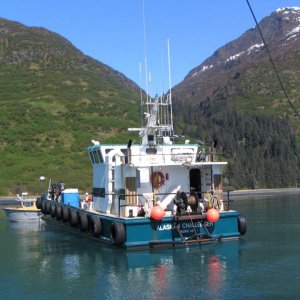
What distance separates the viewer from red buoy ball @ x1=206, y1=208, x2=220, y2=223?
20734 millimetres

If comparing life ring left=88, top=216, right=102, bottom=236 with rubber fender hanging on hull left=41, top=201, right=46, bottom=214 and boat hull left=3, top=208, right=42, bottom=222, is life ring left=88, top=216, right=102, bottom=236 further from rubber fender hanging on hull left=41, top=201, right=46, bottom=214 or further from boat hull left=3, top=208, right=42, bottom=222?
boat hull left=3, top=208, right=42, bottom=222

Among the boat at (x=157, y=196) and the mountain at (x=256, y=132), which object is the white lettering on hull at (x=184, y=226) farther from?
the mountain at (x=256, y=132)

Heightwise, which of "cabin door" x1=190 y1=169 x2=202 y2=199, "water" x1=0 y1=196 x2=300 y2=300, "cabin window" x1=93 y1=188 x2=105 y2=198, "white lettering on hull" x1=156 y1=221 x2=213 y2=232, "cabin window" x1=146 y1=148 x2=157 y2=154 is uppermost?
"cabin window" x1=146 y1=148 x2=157 y2=154

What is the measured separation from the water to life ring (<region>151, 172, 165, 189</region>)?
Result: 3.14m

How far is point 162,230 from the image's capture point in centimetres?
2050

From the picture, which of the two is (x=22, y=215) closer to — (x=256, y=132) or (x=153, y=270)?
(x=153, y=270)

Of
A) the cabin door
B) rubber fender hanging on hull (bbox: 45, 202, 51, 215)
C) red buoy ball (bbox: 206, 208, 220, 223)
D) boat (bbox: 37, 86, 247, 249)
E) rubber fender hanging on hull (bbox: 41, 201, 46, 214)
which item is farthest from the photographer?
rubber fender hanging on hull (bbox: 41, 201, 46, 214)

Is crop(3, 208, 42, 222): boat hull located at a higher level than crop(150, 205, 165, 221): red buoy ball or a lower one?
lower

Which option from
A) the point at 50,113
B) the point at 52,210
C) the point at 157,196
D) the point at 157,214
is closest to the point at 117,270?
the point at 157,214

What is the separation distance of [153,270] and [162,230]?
285 centimetres

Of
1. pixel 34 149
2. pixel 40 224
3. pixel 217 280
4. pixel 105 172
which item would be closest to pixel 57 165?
pixel 34 149

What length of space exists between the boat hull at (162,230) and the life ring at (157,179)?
2428 millimetres

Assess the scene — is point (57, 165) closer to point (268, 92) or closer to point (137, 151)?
point (137, 151)

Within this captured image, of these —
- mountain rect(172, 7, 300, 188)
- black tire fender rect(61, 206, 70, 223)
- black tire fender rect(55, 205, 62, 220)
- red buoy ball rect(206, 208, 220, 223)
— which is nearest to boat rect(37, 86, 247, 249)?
red buoy ball rect(206, 208, 220, 223)
